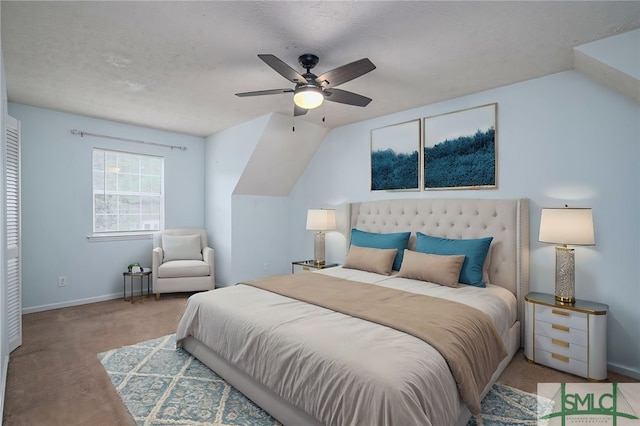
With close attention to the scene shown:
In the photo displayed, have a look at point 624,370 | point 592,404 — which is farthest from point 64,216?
point 624,370

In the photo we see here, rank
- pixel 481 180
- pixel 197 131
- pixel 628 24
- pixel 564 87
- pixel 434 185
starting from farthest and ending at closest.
Result: pixel 197 131 → pixel 434 185 → pixel 481 180 → pixel 564 87 → pixel 628 24

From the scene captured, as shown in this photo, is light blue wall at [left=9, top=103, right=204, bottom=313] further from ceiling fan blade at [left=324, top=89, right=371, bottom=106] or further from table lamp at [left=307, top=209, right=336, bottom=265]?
ceiling fan blade at [left=324, top=89, right=371, bottom=106]

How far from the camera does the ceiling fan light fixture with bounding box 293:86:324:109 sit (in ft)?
7.96

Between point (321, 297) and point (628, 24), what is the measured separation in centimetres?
275

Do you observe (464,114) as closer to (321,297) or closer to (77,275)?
(321,297)

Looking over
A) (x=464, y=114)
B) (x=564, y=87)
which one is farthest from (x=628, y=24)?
(x=464, y=114)

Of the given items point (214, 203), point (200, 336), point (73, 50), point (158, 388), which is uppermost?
point (73, 50)

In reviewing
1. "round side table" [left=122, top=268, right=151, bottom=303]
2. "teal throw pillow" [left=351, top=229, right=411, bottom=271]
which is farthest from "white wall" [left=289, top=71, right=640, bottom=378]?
"round side table" [left=122, top=268, right=151, bottom=303]

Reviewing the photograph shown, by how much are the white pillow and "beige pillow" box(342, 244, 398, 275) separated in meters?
2.48

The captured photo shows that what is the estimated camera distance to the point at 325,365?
1.66 meters

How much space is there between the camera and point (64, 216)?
425cm

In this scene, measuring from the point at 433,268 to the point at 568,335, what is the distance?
1081 mm

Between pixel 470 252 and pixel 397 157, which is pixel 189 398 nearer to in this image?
pixel 470 252

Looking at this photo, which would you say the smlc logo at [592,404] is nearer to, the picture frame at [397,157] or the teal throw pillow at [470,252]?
the teal throw pillow at [470,252]
